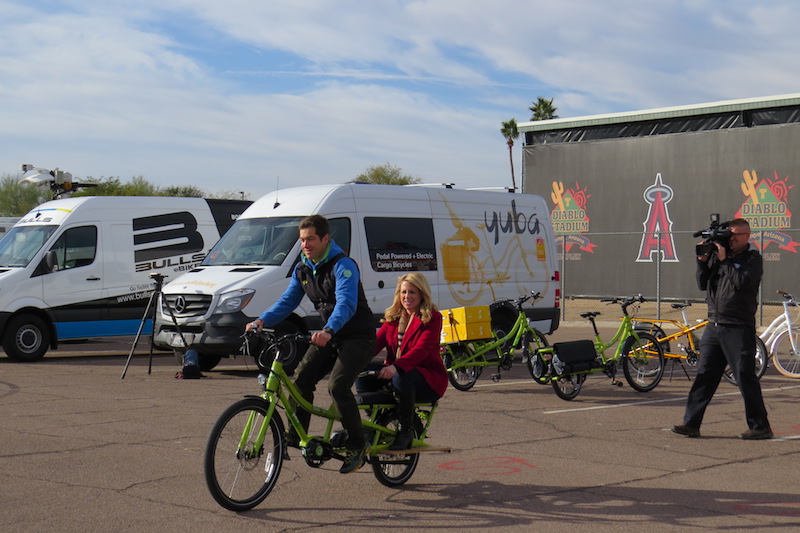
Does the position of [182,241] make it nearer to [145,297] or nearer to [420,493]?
[145,297]

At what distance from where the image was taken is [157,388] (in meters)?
12.7

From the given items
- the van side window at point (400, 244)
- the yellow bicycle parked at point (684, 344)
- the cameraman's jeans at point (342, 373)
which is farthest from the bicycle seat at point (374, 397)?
the van side window at point (400, 244)

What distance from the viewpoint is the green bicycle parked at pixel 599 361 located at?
11.8 m

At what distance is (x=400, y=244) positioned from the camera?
1541 cm

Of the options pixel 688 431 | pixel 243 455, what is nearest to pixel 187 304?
pixel 688 431

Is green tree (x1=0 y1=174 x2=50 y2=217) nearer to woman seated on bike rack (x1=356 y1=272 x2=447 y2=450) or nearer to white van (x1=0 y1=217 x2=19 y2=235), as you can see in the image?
white van (x1=0 y1=217 x2=19 y2=235)

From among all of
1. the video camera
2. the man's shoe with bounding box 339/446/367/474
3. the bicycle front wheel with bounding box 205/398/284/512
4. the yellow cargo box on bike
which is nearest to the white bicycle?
the yellow cargo box on bike

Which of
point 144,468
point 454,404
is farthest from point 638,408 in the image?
point 144,468

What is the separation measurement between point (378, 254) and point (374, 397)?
27.1 feet

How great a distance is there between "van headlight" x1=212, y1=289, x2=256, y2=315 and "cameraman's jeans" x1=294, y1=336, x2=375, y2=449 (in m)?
7.02

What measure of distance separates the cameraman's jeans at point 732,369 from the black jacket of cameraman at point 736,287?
0.09 m

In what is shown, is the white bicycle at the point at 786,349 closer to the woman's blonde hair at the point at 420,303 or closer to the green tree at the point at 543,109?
the woman's blonde hair at the point at 420,303

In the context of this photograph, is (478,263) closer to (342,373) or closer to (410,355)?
(410,355)

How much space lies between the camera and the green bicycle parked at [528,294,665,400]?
1178cm
